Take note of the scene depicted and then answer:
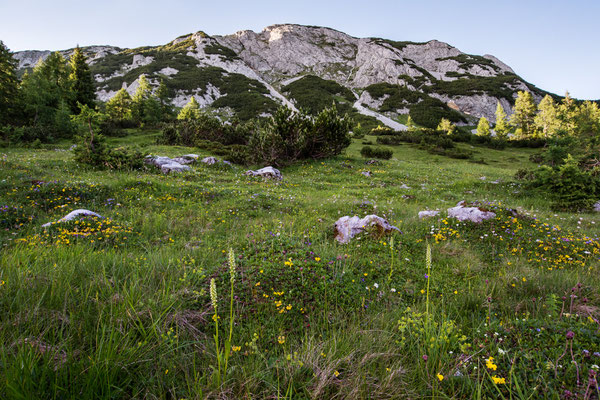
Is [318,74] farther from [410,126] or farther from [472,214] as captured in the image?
[472,214]

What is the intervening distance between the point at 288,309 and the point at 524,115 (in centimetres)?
7591

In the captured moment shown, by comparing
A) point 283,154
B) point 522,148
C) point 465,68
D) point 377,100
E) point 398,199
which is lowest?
point 398,199

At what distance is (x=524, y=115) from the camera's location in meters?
55.6

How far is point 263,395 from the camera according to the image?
1799mm

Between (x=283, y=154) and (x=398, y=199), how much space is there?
11823 millimetres

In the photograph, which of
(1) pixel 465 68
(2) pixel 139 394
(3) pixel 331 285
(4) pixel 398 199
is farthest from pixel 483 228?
(1) pixel 465 68

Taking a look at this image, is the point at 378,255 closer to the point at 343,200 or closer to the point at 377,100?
the point at 343,200

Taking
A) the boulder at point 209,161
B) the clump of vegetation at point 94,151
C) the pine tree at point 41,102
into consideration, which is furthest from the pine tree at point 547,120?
the pine tree at point 41,102

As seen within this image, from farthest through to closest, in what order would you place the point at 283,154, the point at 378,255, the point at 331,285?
the point at 283,154, the point at 378,255, the point at 331,285

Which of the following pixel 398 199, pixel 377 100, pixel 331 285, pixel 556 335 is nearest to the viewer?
pixel 556 335

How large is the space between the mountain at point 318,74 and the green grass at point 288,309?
2388 inches

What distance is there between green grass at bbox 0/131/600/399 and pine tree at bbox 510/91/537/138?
6450 centimetres

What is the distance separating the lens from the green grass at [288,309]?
1.81 metres

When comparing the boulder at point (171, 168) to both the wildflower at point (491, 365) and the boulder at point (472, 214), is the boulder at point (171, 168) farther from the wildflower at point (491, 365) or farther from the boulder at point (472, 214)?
the wildflower at point (491, 365)
